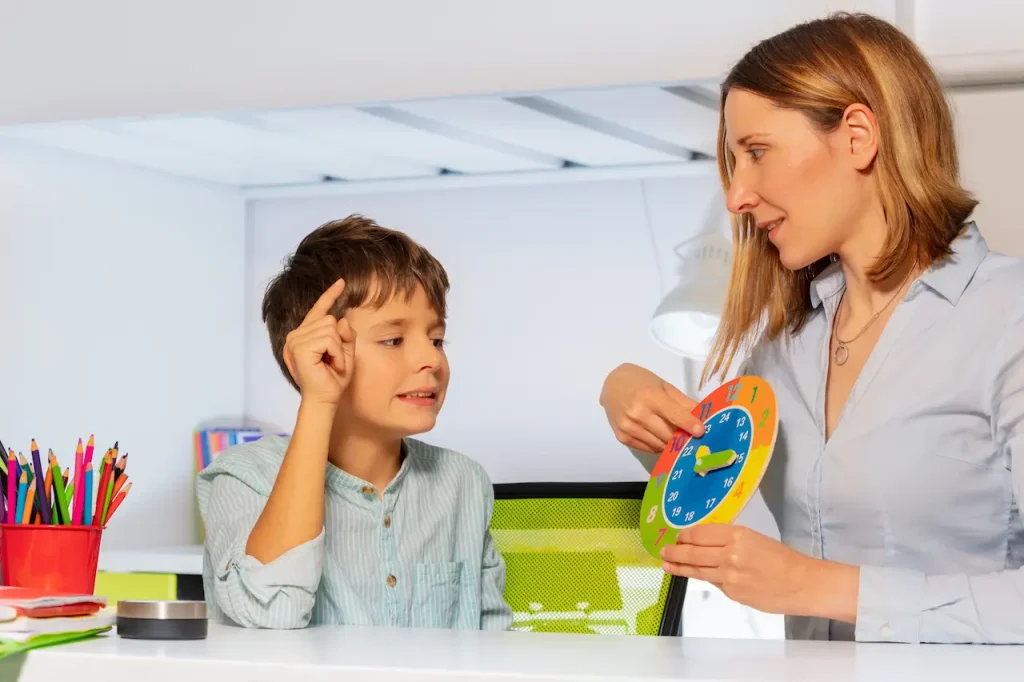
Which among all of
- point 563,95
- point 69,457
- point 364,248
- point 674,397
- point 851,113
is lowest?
point 69,457

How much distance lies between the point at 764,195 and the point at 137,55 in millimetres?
1294

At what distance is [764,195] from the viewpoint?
127 centimetres

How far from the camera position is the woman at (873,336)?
45.9 inches

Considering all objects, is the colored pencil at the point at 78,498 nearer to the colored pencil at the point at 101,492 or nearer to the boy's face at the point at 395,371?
the colored pencil at the point at 101,492

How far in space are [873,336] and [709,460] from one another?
0.30 metres

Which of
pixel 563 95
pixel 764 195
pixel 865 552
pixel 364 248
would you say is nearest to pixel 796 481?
pixel 865 552

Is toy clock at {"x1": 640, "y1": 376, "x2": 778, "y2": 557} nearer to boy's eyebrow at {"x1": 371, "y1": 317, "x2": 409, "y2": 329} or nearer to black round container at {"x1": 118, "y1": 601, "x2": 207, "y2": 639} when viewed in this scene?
boy's eyebrow at {"x1": 371, "y1": 317, "x2": 409, "y2": 329}

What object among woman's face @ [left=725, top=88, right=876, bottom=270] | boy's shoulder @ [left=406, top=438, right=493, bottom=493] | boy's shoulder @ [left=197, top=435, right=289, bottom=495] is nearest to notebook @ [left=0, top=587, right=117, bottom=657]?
boy's shoulder @ [left=197, top=435, right=289, bottom=495]

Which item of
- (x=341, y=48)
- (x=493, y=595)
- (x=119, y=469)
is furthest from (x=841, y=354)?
(x=341, y=48)

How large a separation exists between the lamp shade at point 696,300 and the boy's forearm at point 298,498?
4.28 ft

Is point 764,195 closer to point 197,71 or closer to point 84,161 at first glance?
point 197,71

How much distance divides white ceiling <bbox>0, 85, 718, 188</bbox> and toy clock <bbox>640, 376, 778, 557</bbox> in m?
0.82

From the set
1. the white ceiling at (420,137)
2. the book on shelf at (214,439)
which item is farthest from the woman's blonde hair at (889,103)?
the book on shelf at (214,439)

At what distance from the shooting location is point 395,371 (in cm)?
133
